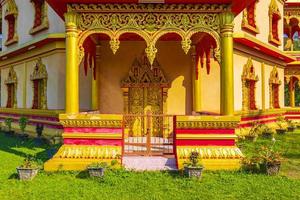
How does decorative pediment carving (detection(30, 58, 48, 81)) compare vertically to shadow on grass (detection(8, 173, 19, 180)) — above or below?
above

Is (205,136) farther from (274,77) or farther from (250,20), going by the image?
(274,77)

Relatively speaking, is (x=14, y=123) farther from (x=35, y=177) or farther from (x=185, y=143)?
(x=185, y=143)

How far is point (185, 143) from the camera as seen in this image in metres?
7.71

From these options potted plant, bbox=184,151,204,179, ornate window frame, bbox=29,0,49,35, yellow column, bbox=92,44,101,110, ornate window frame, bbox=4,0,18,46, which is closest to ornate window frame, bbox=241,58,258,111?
yellow column, bbox=92,44,101,110

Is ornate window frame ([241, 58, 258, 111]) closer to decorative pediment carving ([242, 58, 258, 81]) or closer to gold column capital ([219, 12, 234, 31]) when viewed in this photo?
decorative pediment carving ([242, 58, 258, 81])

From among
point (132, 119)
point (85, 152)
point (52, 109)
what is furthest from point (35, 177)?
point (52, 109)

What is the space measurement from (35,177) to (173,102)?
5806 millimetres

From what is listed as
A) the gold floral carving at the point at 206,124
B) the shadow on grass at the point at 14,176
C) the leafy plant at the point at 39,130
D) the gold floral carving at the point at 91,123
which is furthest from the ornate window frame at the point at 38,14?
the gold floral carving at the point at 206,124

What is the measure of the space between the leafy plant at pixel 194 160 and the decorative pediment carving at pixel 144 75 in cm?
427

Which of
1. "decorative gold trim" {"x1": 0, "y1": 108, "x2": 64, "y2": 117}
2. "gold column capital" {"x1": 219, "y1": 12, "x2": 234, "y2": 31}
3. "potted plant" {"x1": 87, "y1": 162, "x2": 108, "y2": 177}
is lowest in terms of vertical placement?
"potted plant" {"x1": 87, "y1": 162, "x2": 108, "y2": 177}

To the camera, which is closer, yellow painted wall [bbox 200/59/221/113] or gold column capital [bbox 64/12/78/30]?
gold column capital [bbox 64/12/78/30]

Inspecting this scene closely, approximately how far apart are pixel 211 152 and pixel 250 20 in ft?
28.4

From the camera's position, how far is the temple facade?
770 centimetres

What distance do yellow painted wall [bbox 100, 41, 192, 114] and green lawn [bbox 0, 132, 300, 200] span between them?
14.5 feet
